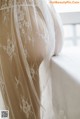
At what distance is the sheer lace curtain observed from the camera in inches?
30.9

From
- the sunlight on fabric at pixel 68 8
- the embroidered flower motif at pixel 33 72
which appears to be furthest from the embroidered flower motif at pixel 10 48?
the sunlight on fabric at pixel 68 8

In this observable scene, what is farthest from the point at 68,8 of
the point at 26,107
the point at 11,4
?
the point at 26,107

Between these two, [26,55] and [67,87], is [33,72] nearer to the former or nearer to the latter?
[26,55]

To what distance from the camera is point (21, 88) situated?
0.81 meters

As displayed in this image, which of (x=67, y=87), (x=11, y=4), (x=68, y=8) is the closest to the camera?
(x=67, y=87)

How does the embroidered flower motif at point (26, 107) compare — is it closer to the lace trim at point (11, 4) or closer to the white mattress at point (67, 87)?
the white mattress at point (67, 87)

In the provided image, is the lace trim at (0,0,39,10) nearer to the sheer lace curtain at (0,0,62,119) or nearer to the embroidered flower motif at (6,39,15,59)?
the sheer lace curtain at (0,0,62,119)

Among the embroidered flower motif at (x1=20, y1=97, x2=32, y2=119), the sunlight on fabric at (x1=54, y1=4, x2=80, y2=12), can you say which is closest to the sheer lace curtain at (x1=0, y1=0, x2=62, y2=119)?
the embroidered flower motif at (x1=20, y1=97, x2=32, y2=119)

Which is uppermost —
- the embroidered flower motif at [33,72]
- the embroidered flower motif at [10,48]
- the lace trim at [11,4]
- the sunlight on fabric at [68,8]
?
the lace trim at [11,4]

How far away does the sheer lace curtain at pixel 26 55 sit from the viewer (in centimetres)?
78

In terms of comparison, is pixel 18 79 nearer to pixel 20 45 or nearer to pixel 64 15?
pixel 20 45

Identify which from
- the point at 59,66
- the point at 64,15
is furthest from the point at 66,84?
the point at 64,15

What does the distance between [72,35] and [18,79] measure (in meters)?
0.64

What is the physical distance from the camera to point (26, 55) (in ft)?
2.58
